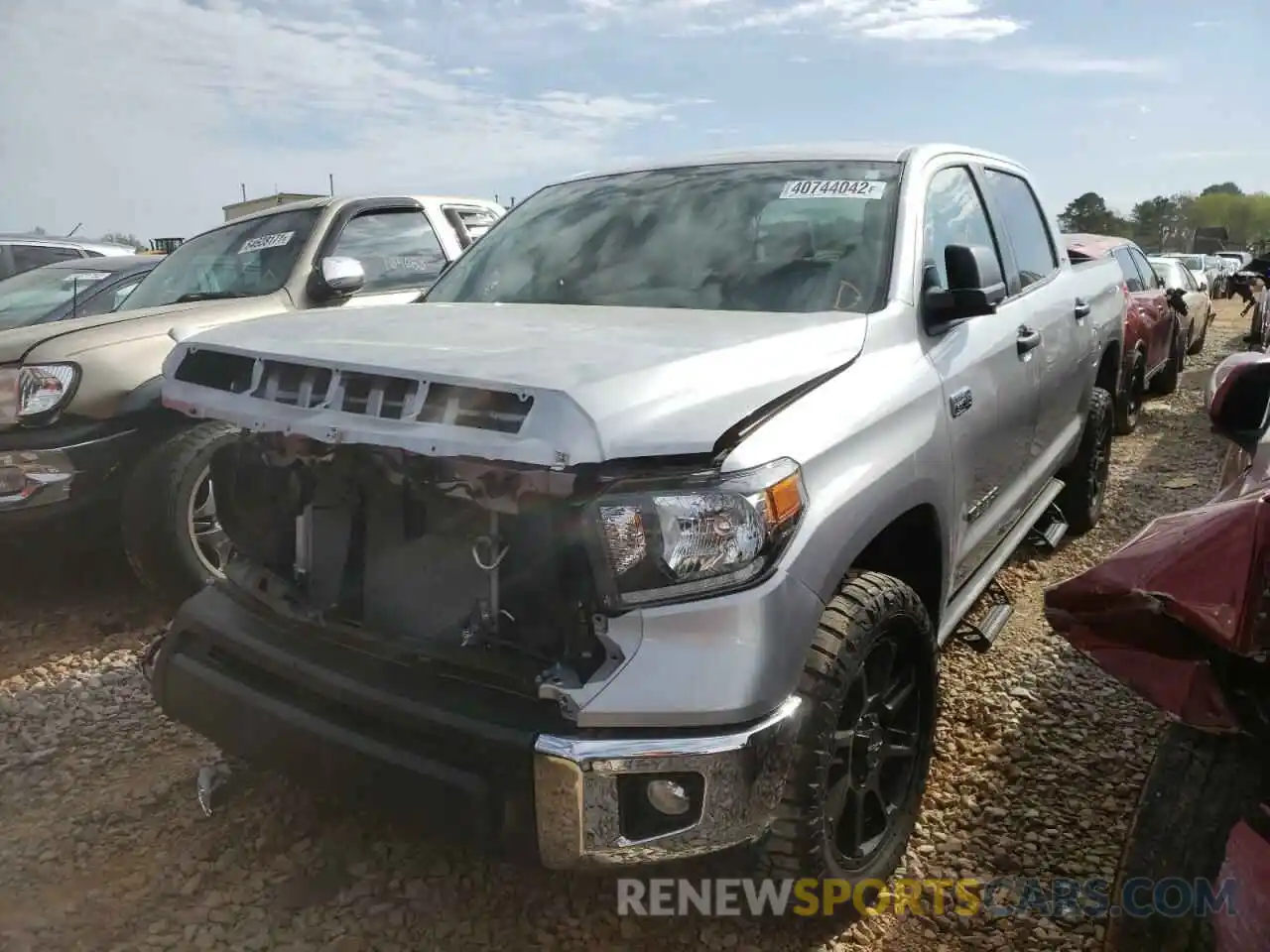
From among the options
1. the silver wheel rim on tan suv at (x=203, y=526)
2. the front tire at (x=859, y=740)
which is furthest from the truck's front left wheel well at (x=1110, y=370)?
the silver wheel rim on tan suv at (x=203, y=526)

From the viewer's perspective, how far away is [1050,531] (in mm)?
4770

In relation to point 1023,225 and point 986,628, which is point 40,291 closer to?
point 1023,225

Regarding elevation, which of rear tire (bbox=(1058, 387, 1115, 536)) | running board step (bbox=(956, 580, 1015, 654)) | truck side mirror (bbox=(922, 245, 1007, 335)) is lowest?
running board step (bbox=(956, 580, 1015, 654))

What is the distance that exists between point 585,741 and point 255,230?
14.7 ft

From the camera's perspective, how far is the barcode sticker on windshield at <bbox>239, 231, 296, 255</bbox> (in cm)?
511

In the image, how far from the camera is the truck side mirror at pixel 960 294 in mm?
2695

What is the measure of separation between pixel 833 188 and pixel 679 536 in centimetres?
164

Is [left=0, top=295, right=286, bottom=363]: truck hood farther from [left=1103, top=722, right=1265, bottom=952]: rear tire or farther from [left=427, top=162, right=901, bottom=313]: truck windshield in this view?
[left=1103, top=722, right=1265, bottom=952]: rear tire

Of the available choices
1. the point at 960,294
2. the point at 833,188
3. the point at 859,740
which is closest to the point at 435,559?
the point at 859,740

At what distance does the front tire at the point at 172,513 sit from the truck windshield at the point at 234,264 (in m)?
1.16

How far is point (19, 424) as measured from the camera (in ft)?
12.5

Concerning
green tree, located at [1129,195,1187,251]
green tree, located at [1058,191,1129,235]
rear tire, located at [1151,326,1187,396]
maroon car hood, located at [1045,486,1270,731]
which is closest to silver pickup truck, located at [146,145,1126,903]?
maroon car hood, located at [1045,486,1270,731]

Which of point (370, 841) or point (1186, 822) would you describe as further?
point (370, 841)

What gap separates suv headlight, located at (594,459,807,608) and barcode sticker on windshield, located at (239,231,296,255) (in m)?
3.92
